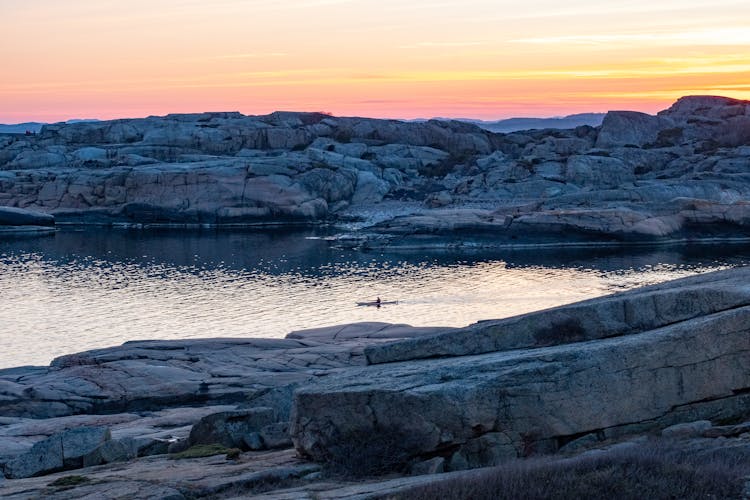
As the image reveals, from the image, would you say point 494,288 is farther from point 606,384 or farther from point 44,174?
point 44,174

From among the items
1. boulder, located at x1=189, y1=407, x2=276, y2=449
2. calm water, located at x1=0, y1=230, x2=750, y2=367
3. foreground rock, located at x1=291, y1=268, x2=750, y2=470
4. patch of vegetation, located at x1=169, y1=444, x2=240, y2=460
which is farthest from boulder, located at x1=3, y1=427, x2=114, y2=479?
calm water, located at x1=0, y1=230, x2=750, y2=367

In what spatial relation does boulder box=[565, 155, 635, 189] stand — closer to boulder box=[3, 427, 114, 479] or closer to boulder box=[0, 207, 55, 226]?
boulder box=[0, 207, 55, 226]

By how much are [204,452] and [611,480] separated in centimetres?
895

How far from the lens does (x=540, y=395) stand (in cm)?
1639

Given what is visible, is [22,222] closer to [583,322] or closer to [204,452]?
[204,452]

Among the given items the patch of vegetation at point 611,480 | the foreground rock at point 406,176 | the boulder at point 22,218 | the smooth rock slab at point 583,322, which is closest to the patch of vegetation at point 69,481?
the smooth rock slab at point 583,322

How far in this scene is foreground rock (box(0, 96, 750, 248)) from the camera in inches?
3770

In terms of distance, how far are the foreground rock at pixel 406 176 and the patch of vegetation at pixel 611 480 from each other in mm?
80356

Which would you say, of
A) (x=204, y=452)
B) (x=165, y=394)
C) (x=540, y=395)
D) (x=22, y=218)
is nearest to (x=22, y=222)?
(x=22, y=218)

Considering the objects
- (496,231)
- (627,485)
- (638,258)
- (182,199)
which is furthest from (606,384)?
(182,199)

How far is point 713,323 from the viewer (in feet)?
57.2

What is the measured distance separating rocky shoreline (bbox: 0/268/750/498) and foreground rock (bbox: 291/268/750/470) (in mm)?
25

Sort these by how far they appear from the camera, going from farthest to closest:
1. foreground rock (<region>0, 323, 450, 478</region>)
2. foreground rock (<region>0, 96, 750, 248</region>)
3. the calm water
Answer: foreground rock (<region>0, 96, 750, 248</region>)
the calm water
foreground rock (<region>0, 323, 450, 478</region>)

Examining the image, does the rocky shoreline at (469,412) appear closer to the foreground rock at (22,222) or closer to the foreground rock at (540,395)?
the foreground rock at (540,395)
